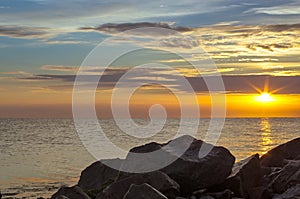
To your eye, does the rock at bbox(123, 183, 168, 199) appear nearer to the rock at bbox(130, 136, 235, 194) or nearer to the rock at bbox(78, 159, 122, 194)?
the rock at bbox(130, 136, 235, 194)

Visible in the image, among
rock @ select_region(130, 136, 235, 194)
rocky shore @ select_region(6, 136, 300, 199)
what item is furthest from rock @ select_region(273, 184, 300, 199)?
rock @ select_region(130, 136, 235, 194)

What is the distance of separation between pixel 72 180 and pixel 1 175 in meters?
7.02

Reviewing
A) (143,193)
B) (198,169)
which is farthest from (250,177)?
(143,193)

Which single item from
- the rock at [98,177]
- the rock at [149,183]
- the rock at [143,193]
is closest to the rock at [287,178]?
the rock at [149,183]

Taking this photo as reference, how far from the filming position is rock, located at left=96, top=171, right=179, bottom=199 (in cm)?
1577

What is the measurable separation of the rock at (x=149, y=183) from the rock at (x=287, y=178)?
2947 mm

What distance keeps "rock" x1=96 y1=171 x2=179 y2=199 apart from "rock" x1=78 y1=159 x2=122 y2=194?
2.89 m

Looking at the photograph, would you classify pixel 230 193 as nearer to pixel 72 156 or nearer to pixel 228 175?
pixel 228 175

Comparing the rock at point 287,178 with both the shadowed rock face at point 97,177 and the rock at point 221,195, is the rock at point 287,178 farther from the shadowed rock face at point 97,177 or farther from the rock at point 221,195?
the shadowed rock face at point 97,177

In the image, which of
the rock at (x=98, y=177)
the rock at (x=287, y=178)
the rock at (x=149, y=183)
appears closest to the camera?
the rock at (x=149, y=183)

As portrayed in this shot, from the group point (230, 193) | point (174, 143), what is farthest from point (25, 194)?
point (230, 193)

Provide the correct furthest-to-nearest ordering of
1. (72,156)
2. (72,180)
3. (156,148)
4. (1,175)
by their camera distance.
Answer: (72,156)
(1,175)
(72,180)
(156,148)

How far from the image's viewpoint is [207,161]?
1689 cm

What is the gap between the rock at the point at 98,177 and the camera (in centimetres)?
1930
